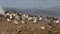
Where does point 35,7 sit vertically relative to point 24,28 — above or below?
below

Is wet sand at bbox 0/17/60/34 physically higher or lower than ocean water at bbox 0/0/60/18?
higher

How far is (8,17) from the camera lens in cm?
1541

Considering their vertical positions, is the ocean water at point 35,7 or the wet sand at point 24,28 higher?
the wet sand at point 24,28

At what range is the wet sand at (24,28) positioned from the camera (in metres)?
11.7

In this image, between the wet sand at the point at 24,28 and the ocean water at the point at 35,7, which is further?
the ocean water at the point at 35,7

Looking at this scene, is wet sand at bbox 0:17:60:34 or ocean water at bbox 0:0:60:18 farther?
ocean water at bbox 0:0:60:18

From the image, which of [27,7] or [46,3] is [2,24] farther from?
[46,3]

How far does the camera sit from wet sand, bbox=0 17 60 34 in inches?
461

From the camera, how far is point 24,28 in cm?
1229

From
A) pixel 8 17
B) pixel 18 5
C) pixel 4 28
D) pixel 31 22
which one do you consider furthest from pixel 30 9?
pixel 4 28

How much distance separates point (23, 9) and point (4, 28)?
22.5 feet

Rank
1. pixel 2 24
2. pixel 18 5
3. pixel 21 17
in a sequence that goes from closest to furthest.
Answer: pixel 2 24, pixel 21 17, pixel 18 5

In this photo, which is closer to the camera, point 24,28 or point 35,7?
point 24,28

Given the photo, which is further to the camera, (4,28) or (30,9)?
(30,9)
